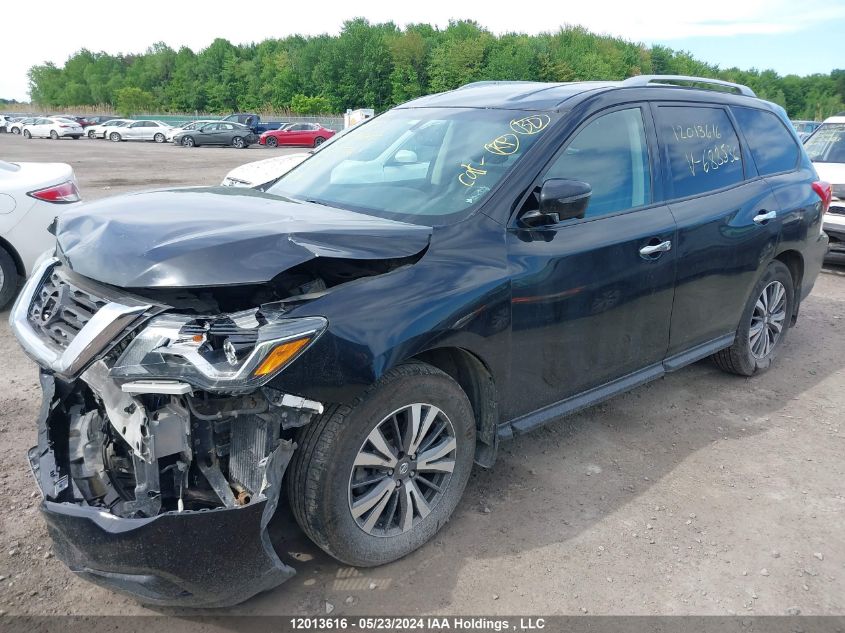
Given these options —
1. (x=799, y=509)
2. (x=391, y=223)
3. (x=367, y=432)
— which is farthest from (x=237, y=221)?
(x=799, y=509)

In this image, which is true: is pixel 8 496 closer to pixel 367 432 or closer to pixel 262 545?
pixel 262 545

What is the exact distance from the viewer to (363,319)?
2510mm

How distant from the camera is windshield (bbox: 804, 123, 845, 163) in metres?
9.46

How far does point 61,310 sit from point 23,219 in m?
4.22

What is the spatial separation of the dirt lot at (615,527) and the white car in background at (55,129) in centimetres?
4734

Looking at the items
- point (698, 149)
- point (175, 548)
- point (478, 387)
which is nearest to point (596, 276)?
point (478, 387)

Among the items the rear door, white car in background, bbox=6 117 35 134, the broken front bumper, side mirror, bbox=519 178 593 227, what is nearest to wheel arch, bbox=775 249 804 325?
the rear door

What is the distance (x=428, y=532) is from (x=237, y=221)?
156 cm

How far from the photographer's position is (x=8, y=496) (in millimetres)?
3287

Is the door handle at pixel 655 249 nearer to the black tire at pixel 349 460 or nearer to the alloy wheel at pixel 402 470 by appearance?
the black tire at pixel 349 460

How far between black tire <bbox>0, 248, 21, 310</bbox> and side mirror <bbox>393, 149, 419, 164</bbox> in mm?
4331

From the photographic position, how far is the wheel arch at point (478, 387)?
9.91 feet

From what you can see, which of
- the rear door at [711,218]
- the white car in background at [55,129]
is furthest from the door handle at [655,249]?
the white car in background at [55,129]

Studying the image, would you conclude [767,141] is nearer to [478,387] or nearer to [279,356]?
[478,387]
